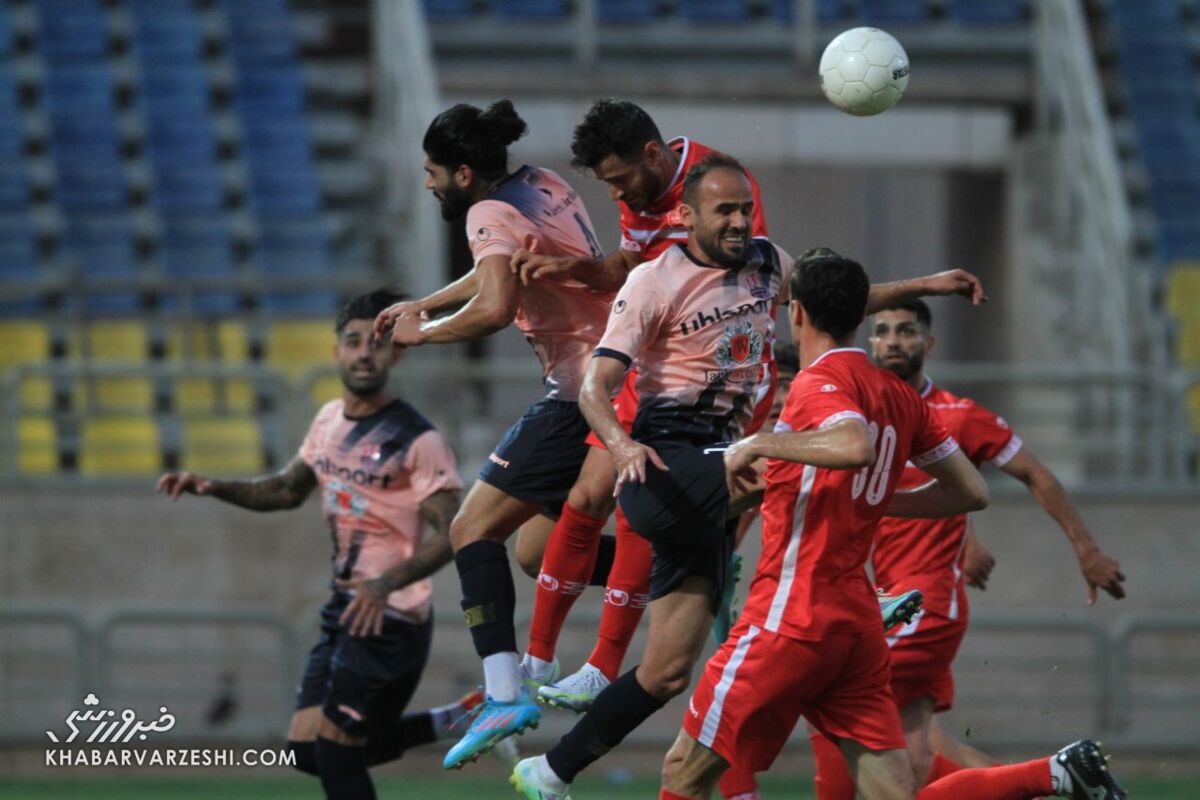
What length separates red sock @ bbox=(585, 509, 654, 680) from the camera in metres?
7.07

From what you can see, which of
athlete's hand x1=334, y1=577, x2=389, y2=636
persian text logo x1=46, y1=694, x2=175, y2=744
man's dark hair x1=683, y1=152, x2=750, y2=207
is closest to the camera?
man's dark hair x1=683, y1=152, x2=750, y2=207

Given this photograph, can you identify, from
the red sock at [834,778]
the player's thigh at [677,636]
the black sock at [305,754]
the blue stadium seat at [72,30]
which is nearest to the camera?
the player's thigh at [677,636]

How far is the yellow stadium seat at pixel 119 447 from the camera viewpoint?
1297 cm

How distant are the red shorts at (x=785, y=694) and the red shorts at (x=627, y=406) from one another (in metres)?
0.96

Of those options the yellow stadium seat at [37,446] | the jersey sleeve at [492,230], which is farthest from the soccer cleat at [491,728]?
the yellow stadium seat at [37,446]

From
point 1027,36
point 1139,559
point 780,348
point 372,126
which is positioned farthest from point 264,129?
point 780,348

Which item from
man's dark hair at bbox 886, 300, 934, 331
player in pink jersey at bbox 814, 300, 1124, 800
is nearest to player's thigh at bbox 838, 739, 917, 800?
player in pink jersey at bbox 814, 300, 1124, 800

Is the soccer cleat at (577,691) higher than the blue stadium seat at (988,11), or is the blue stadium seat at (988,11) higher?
the blue stadium seat at (988,11)

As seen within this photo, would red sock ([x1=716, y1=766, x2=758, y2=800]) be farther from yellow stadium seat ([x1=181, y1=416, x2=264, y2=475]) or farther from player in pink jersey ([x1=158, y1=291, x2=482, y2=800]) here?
yellow stadium seat ([x1=181, y1=416, x2=264, y2=475])

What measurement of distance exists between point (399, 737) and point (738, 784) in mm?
2784

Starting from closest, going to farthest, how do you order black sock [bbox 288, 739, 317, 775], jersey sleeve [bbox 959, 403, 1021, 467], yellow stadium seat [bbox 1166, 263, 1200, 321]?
jersey sleeve [bbox 959, 403, 1021, 467] → black sock [bbox 288, 739, 317, 775] → yellow stadium seat [bbox 1166, 263, 1200, 321]

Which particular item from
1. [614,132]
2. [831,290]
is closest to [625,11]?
[614,132]

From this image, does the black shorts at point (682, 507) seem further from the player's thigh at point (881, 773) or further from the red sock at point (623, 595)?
the player's thigh at point (881, 773)

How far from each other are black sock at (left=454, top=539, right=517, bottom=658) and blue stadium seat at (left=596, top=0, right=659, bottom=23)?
991 cm
